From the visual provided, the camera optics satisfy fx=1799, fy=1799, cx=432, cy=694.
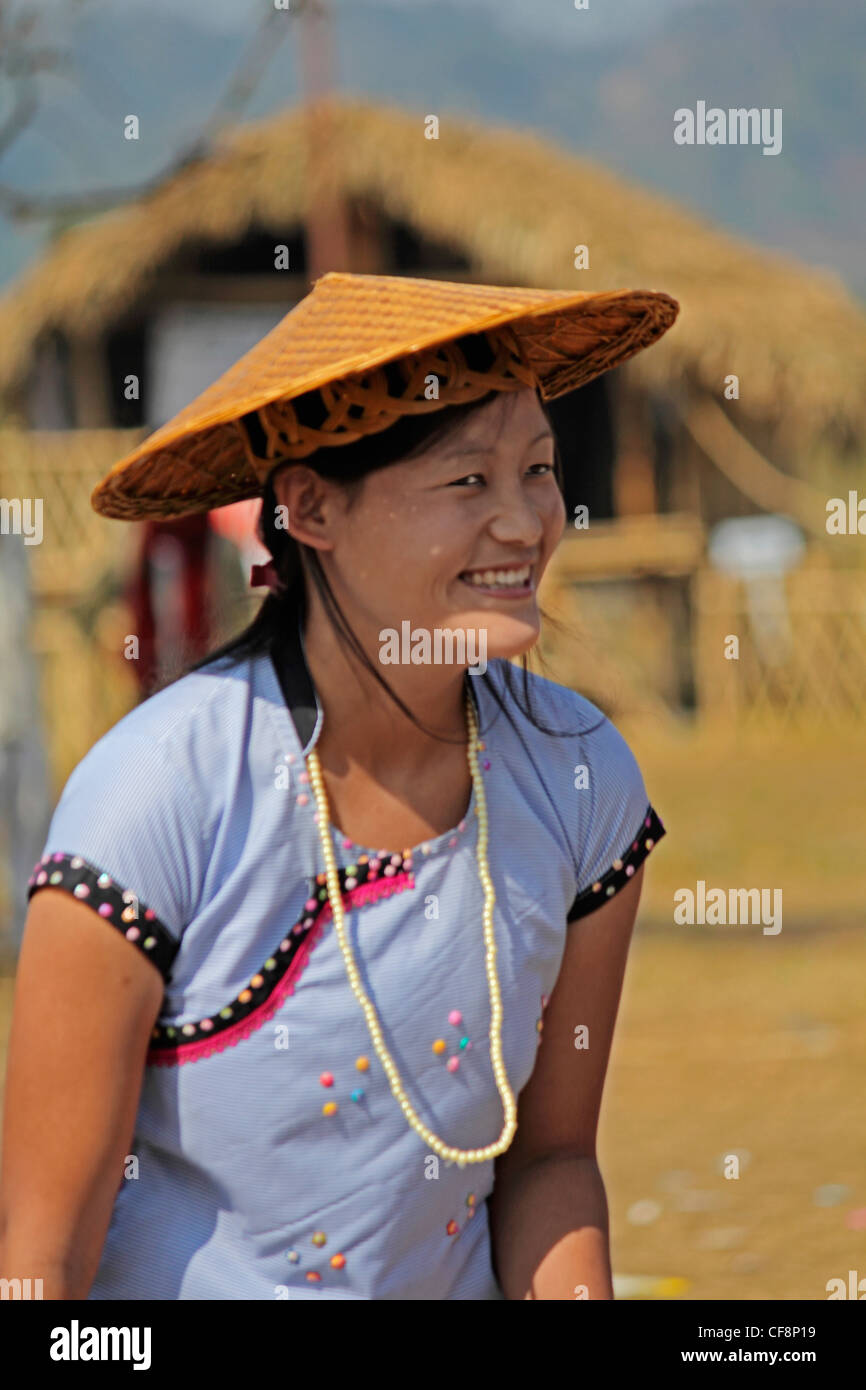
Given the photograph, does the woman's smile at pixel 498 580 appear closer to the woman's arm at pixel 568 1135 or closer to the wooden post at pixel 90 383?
the woman's arm at pixel 568 1135

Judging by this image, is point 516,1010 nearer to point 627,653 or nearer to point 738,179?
point 627,653

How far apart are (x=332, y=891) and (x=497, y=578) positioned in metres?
0.43

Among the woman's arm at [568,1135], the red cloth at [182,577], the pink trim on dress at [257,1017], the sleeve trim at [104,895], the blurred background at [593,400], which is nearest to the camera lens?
the sleeve trim at [104,895]

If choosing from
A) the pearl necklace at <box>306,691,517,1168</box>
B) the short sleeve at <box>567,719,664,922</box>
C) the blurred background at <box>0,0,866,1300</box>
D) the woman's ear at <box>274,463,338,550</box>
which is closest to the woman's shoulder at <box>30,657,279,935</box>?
the pearl necklace at <box>306,691,517,1168</box>

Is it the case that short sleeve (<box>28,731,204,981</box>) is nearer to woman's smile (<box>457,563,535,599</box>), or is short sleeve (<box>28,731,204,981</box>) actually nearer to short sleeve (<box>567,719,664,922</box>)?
woman's smile (<box>457,563,535,599</box>)

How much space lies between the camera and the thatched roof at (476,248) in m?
16.2

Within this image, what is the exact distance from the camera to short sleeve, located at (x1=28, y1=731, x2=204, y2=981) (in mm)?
2012

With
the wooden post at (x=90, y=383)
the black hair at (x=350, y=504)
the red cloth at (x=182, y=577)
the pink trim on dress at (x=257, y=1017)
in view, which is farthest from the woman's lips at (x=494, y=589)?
the wooden post at (x=90, y=383)

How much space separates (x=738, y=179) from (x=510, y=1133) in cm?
20575

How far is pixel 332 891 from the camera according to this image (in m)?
2.17

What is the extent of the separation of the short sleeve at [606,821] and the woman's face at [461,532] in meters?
0.31

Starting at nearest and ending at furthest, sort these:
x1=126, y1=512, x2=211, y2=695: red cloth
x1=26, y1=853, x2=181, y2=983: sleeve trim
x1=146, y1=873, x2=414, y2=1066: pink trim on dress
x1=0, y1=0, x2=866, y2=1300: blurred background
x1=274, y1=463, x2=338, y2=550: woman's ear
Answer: x1=26, y1=853, x2=181, y2=983: sleeve trim < x1=146, y1=873, x2=414, y2=1066: pink trim on dress < x1=274, y1=463, x2=338, y2=550: woman's ear < x1=126, y1=512, x2=211, y2=695: red cloth < x1=0, y1=0, x2=866, y2=1300: blurred background

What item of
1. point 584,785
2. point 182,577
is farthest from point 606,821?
point 182,577
